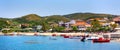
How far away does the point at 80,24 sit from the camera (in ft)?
518

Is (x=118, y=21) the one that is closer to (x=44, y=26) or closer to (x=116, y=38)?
(x=44, y=26)

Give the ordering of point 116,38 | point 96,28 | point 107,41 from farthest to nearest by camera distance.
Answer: point 96,28 → point 116,38 → point 107,41

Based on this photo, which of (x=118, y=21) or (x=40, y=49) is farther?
(x=118, y=21)

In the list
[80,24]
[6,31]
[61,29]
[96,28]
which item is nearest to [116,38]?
[96,28]

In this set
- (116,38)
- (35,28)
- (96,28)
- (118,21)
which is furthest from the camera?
(35,28)

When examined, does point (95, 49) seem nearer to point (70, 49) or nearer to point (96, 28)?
point (70, 49)

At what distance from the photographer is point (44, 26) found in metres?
141

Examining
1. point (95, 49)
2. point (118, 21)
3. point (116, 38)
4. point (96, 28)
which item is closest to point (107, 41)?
point (116, 38)

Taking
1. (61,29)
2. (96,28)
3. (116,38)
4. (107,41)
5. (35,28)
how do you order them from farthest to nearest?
(35,28) < (61,29) < (96,28) < (116,38) < (107,41)

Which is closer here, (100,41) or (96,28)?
(100,41)

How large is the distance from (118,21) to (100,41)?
84.5 m

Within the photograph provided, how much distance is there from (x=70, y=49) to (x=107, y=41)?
17453 millimetres

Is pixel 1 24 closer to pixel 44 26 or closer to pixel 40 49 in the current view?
pixel 44 26

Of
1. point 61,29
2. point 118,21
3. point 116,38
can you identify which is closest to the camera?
point 116,38
